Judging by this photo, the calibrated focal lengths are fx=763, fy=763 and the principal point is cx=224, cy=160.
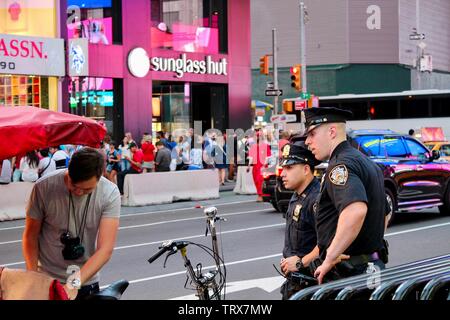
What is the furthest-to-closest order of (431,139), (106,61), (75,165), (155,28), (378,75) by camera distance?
1. (378,75)
2. (431,139)
3. (155,28)
4. (106,61)
5. (75,165)

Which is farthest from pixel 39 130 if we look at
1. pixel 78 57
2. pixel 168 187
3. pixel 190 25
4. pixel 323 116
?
pixel 190 25

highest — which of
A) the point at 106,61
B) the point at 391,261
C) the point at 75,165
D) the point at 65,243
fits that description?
the point at 106,61

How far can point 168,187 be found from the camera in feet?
69.5

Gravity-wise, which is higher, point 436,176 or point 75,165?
point 75,165

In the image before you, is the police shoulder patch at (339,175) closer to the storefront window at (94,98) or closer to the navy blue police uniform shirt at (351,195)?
the navy blue police uniform shirt at (351,195)

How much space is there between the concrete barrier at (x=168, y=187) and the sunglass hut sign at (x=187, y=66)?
27.8ft

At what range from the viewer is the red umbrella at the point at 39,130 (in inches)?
185

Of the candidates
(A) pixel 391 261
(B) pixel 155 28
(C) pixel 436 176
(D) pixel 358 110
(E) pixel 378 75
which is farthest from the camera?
(E) pixel 378 75

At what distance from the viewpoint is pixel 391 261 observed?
10953mm

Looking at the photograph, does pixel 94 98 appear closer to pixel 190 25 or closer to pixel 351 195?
pixel 190 25

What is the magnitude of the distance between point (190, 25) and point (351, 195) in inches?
1103
